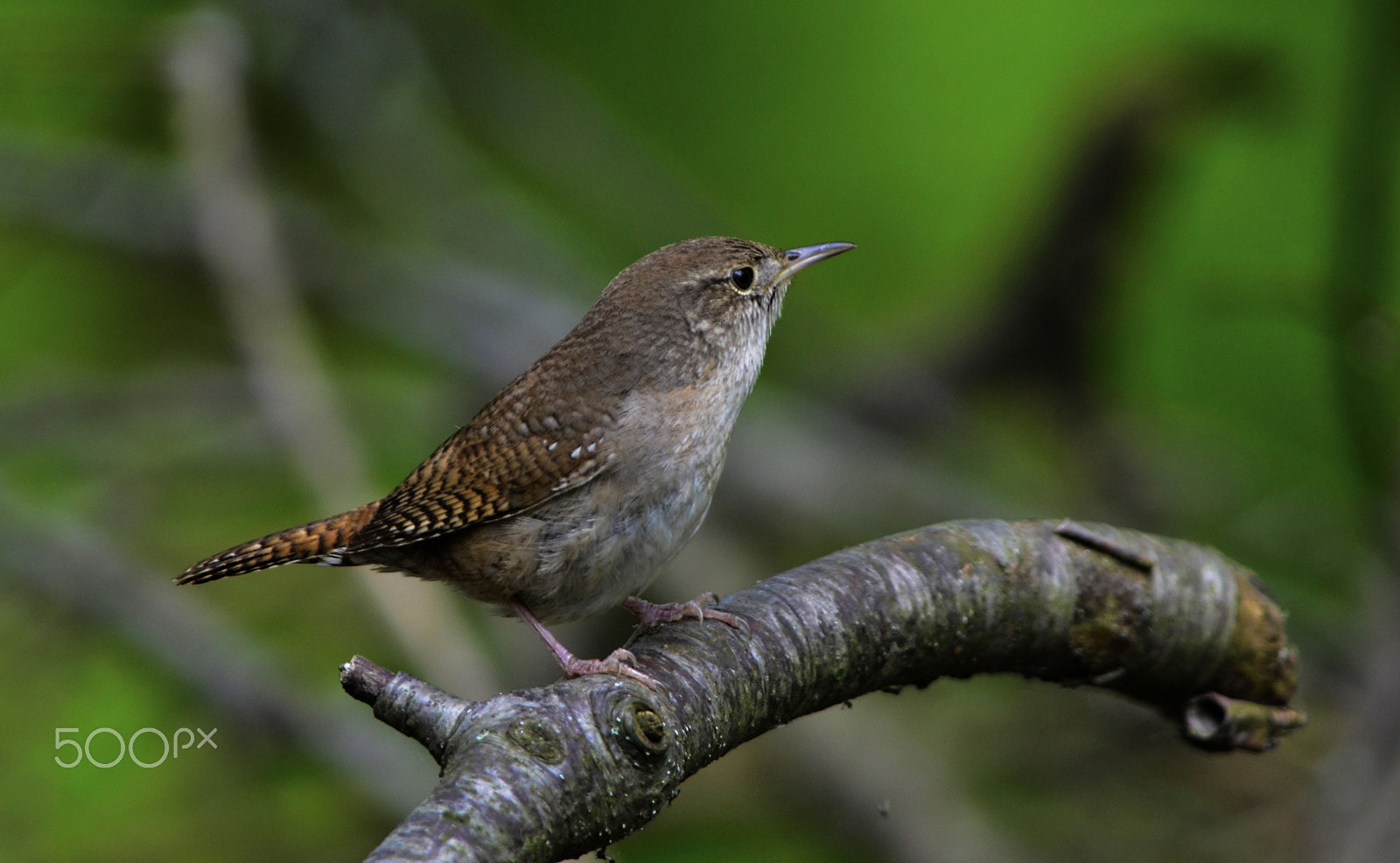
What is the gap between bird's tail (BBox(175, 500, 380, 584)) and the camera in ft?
7.63

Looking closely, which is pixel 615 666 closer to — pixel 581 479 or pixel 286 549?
pixel 581 479

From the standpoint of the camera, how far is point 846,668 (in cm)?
179

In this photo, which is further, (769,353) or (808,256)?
(769,353)

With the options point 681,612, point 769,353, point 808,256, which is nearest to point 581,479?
point 681,612

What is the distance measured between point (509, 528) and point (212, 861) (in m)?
2.25

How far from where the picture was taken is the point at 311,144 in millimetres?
5656

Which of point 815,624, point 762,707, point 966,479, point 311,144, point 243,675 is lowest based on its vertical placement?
point 762,707

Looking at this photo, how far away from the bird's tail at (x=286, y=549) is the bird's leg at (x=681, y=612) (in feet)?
1.86

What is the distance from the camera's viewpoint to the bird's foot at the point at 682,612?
1.77m

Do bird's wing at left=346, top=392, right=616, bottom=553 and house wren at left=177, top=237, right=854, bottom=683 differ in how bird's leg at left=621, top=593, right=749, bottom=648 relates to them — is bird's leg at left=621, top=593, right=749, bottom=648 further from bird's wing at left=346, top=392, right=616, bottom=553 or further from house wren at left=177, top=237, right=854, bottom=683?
bird's wing at left=346, top=392, right=616, bottom=553

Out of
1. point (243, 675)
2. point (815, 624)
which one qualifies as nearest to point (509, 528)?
point (815, 624)

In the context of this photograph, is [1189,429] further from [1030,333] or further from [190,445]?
[190,445]

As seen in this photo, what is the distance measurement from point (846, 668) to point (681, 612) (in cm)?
42

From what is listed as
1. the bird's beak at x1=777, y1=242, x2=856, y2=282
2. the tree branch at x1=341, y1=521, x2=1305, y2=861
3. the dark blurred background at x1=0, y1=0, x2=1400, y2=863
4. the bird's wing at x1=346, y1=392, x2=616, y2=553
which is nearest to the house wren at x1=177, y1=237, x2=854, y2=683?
the bird's wing at x1=346, y1=392, x2=616, y2=553
